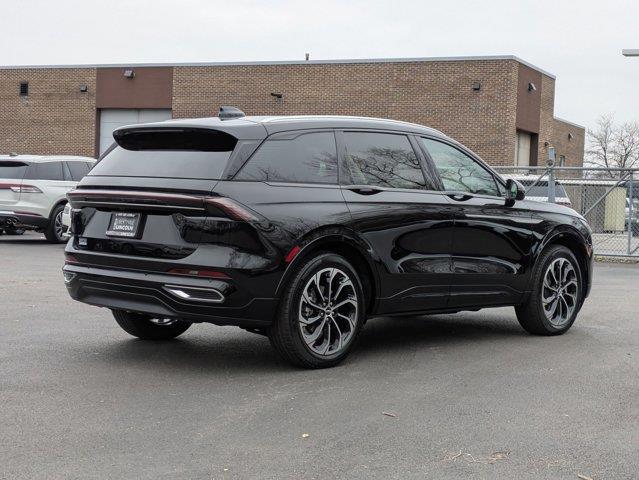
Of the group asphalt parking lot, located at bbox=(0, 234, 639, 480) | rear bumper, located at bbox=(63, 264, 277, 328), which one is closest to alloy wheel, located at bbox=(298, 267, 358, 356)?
asphalt parking lot, located at bbox=(0, 234, 639, 480)

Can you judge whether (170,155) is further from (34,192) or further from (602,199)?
(602,199)

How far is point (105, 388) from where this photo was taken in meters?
6.01

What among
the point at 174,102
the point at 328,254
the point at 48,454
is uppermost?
the point at 174,102

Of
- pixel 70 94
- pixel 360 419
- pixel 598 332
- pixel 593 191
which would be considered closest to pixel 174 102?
pixel 70 94

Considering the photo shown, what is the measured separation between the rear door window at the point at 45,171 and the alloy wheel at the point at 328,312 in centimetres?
1407

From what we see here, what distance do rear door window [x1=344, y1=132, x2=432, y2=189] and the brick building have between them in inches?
1052

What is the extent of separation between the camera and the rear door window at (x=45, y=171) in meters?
19.5

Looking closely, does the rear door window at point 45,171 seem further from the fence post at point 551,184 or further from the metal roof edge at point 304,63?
the metal roof edge at point 304,63

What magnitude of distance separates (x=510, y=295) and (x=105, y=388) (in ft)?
11.9

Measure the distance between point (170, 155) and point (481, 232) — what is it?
8.78 ft

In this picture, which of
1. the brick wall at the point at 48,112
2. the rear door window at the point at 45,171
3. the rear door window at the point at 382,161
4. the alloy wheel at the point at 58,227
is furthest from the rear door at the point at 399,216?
the brick wall at the point at 48,112

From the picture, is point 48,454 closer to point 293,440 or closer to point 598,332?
point 293,440

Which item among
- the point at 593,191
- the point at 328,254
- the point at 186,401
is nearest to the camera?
the point at 186,401

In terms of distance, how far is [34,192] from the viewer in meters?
19.4
